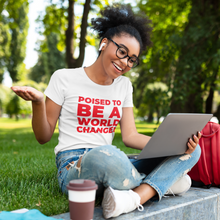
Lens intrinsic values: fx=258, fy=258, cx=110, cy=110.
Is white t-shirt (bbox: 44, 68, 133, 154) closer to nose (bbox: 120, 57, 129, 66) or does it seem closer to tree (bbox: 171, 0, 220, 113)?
nose (bbox: 120, 57, 129, 66)

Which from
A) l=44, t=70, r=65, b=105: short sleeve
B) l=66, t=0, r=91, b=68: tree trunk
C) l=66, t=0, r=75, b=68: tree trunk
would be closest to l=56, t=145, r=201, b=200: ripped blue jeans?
l=44, t=70, r=65, b=105: short sleeve

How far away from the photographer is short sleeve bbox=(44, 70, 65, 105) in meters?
1.98

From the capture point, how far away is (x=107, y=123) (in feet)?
6.93

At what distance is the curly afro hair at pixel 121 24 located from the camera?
209 centimetres

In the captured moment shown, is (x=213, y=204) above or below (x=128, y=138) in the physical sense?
below

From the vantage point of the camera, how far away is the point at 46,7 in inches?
359

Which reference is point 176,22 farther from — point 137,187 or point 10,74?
point 10,74

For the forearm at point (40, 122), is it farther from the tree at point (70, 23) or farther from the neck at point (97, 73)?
the tree at point (70, 23)

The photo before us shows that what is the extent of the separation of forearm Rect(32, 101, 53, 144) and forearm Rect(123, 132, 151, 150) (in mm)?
696

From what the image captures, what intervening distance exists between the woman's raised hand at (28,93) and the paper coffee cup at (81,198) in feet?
1.89

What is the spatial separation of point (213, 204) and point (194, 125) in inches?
29.9

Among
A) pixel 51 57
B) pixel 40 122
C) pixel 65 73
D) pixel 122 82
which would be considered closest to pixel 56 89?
pixel 65 73

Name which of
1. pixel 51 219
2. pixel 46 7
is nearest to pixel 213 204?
pixel 51 219

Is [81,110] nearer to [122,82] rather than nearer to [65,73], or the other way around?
[65,73]
